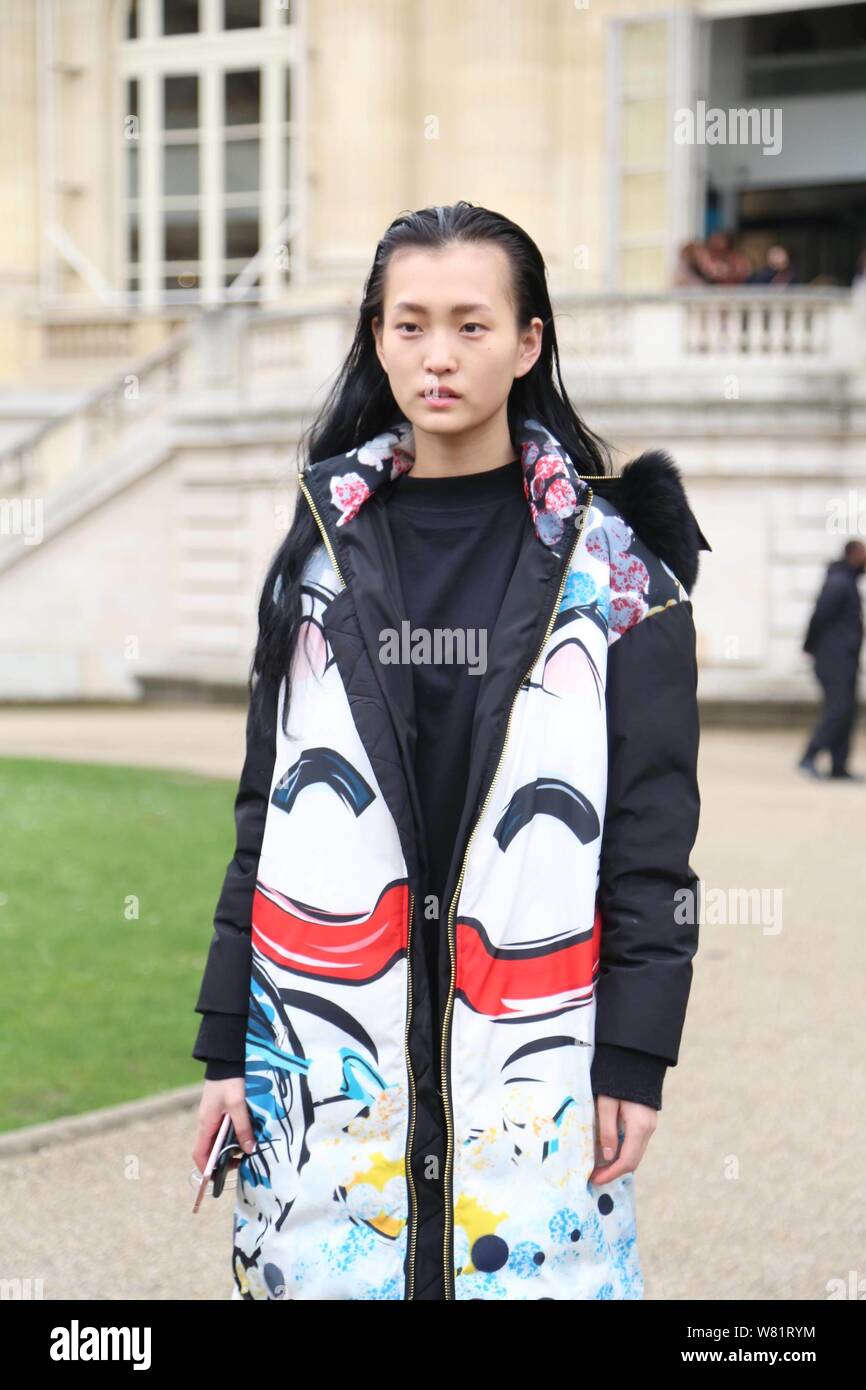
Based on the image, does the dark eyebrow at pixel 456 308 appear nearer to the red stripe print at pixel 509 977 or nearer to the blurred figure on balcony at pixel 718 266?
the red stripe print at pixel 509 977

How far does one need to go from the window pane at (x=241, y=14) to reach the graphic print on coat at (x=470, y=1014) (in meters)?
22.7

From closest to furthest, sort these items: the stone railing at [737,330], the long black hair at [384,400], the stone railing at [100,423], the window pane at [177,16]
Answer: the long black hair at [384,400]
the stone railing at [737,330]
the stone railing at [100,423]
the window pane at [177,16]

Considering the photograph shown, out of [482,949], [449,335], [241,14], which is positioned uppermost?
[241,14]

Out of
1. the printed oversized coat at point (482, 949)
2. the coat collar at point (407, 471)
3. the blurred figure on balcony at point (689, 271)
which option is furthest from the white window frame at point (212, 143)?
the printed oversized coat at point (482, 949)

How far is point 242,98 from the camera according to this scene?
24.1 m

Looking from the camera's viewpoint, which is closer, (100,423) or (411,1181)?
(411,1181)

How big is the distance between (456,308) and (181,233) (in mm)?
22687

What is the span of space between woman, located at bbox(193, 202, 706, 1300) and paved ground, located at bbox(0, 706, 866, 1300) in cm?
175

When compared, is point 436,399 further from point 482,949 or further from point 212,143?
point 212,143

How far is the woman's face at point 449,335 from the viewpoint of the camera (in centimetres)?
262

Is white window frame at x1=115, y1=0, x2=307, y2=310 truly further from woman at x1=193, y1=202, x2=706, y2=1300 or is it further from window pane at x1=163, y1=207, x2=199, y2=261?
woman at x1=193, y1=202, x2=706, y2=1300
